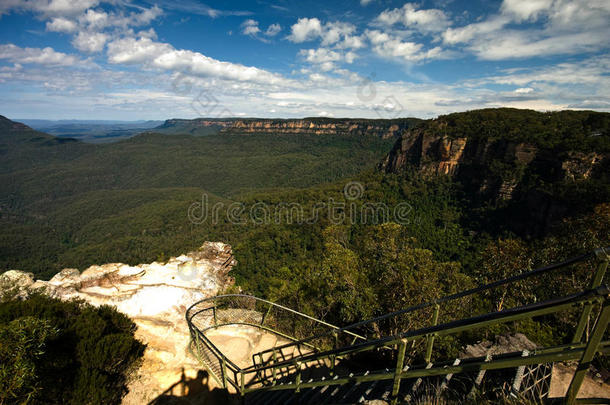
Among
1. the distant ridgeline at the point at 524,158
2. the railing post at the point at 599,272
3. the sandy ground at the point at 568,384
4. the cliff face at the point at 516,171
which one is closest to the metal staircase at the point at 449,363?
the railing post at the point at 599,272

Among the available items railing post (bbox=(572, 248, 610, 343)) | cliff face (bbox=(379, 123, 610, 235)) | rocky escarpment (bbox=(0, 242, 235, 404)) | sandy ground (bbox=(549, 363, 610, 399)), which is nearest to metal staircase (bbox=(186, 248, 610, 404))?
railing post (bbox=(572, 248, 610, 343))

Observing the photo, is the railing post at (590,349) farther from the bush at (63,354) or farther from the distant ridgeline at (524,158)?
the distant ridgeline at (524,158)

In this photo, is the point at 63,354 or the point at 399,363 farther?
the point at 63,354

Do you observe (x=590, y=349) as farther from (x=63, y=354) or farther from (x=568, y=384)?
(x=63, y=354)

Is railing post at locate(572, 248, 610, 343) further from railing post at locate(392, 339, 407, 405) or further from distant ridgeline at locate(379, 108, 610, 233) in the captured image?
distant ridgeline at locate(379, 108, 610, 233)

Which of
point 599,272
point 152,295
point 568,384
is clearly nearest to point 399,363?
point 599,272

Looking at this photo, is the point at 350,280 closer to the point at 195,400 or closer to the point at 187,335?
the point at 187,335
